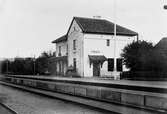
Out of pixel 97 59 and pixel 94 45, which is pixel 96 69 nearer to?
pixel 97 59

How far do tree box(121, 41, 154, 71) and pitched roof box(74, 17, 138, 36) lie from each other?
1040 centimetres

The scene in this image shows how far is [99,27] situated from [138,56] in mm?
14027

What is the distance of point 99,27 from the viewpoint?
41.5 m

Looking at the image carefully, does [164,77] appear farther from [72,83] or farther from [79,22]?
[79,22]

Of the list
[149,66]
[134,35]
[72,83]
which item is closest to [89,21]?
[134,35]

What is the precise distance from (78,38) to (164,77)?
18.5 m

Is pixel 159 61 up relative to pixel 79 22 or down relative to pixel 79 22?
down

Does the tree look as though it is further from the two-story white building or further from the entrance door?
the entrance door

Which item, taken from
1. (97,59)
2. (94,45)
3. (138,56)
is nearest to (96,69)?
(97,59)

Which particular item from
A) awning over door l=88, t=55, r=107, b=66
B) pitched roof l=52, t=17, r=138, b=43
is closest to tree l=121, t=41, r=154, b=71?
awning over door l=88, t=55, r=107, b=66

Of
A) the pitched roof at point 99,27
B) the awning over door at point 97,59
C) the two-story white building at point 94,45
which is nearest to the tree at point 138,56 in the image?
the two-story white building at point 94,45

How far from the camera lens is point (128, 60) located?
96.9ft

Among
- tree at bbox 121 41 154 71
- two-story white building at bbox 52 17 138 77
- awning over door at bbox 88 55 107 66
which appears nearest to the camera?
tree at bbox 121 41 154 71

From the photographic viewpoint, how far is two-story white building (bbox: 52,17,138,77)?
132ft
